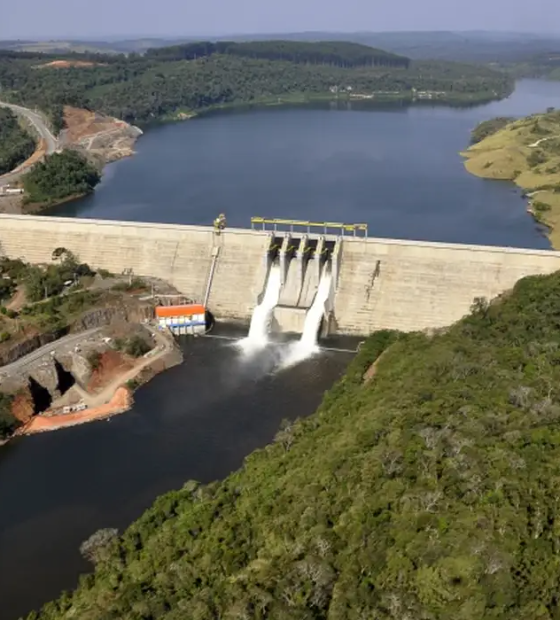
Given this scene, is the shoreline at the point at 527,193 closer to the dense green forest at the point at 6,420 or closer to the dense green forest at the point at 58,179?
the dense green forest at the point at 6,420

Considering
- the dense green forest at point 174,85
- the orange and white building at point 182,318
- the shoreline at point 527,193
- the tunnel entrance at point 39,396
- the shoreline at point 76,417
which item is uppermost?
the dense green forest at point 174,85

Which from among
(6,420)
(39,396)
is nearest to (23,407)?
(6,420)

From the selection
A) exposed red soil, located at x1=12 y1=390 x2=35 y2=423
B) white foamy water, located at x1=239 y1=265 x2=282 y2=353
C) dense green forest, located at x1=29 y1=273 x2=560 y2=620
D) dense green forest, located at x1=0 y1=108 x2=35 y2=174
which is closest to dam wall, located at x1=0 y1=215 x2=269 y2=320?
white foamy water, located at x1=239 y1=265 x2=282 y2=353

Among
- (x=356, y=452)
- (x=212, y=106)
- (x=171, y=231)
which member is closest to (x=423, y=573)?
(x=356, y=452)

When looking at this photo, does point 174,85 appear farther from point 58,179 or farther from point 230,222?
point 230,222

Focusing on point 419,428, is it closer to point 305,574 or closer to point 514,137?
point 305,574

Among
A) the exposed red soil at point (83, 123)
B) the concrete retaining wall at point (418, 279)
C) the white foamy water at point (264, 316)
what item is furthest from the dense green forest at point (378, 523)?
the exposed red soil at point (83, 123)
